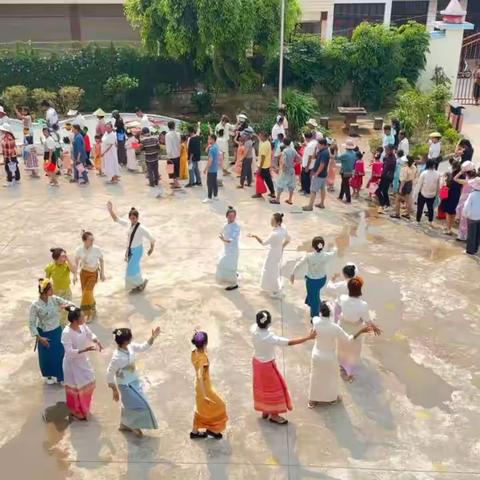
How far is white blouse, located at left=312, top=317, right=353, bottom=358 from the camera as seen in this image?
6.40m

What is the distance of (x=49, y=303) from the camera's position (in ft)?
22.0

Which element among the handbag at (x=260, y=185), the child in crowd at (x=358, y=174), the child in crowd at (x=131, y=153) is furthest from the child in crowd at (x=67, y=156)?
the child in crowd at (x=358, y=174)

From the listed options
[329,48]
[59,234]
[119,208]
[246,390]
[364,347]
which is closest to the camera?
[246,390]

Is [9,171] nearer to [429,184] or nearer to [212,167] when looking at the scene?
[212,167]

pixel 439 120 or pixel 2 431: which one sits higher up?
pixel 439 120

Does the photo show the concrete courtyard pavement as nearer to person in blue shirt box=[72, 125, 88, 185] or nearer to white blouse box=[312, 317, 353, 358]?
white blouse box=[312, 317, 353, 358]

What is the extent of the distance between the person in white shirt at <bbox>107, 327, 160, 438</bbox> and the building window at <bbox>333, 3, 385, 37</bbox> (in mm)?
28238

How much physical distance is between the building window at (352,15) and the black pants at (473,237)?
23103 mm

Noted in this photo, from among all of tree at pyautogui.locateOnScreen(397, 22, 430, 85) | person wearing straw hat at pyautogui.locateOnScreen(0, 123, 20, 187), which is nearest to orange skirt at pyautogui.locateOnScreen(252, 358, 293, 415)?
person wearing straw hat at pyautogui.locateOnScreen(0, 123, 20, 187)

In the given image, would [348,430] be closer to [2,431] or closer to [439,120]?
[2,431]

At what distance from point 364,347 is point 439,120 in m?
10.5

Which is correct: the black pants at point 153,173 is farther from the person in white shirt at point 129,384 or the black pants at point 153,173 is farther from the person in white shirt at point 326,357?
the person in white shirt at point 129,384

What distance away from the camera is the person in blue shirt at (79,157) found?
43.2ft

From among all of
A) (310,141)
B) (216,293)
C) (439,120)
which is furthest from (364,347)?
(439,120)
